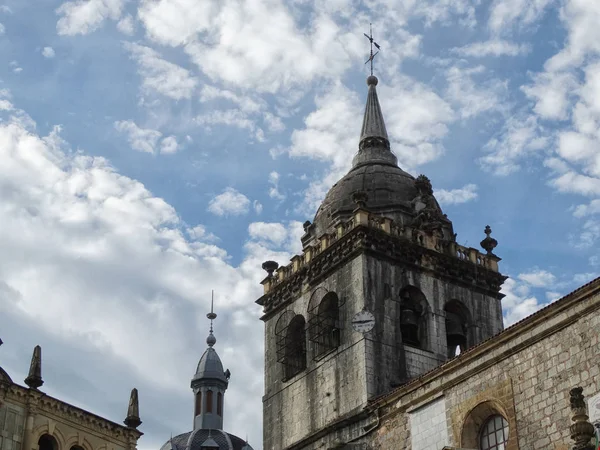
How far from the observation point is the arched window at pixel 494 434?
3023 centimetres

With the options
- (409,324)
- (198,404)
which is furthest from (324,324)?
(198,404)

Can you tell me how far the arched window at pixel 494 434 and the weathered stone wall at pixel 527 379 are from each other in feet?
0.64

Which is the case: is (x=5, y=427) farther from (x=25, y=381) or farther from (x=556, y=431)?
(x=556, y=431)

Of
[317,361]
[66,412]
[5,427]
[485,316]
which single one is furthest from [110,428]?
[485,316]

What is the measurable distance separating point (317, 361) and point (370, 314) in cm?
298

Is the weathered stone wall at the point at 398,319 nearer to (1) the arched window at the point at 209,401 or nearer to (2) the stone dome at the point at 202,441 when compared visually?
(2) the stone dome at the point at 202,441

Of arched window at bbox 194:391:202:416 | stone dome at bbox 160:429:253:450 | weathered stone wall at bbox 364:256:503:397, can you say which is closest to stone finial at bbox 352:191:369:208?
weathered stone wall at bbox 364:256:503:397

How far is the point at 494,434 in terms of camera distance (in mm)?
30656

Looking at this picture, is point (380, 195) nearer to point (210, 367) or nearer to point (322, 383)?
point (322, 383)

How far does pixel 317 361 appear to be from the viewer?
40.6m

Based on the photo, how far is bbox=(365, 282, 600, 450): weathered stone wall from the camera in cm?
2775

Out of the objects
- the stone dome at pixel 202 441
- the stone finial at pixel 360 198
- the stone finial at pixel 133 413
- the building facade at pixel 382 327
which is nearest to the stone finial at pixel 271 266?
the building facade at pixel 382 327

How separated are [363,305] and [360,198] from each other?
15.2 feet

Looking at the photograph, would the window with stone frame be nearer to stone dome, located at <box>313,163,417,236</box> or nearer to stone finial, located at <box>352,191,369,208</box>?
stone dome, located at <box>313,163,417,236</box>
